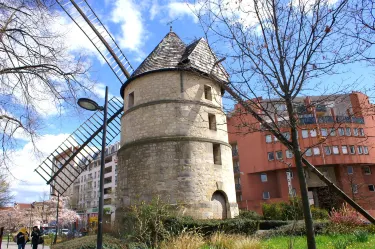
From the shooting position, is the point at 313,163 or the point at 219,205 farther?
the point at 313,163

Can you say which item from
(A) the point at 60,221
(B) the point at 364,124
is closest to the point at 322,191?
(B) the point at 364,124

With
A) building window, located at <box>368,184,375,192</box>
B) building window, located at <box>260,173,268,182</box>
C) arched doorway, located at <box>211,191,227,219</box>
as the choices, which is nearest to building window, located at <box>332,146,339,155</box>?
building window, located at <box>368,184,375,192</box>

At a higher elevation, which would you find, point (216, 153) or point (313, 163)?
point (313, 163)

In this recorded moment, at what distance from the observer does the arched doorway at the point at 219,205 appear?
1363cm

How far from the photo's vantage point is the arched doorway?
537 inches

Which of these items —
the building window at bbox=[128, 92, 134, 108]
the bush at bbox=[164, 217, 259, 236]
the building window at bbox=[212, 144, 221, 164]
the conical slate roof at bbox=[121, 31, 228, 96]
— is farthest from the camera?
the building window at bbox=[128, 92, 134, 108]

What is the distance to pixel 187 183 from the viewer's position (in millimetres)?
13148

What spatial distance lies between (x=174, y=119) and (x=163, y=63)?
10.4ft

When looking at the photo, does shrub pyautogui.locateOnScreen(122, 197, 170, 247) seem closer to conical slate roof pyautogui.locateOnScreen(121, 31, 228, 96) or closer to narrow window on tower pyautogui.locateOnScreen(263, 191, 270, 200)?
conical slate roof pyautogui.locateOnScreen(121, 31, 228, 96)

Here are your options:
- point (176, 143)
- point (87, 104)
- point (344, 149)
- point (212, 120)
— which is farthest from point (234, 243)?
point (344, 149)

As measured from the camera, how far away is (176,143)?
13703 mm


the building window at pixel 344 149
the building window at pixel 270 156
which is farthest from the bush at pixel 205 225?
the building window at pixel 344 149

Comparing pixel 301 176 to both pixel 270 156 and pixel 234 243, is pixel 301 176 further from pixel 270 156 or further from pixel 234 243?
pixel 270 156

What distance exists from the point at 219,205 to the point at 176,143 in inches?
138
